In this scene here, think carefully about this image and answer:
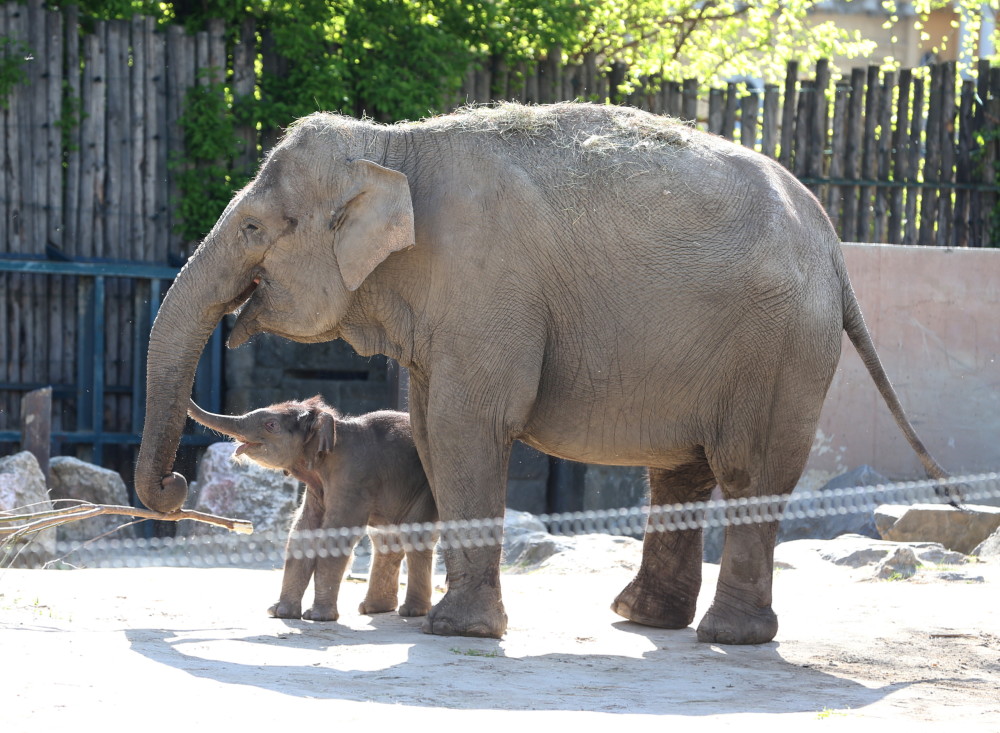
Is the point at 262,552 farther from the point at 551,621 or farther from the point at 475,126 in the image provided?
the point at 475,126

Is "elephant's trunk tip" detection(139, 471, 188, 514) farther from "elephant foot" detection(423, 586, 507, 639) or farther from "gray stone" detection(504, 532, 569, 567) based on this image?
"gray stone" detection(504, 532, 569, 567)

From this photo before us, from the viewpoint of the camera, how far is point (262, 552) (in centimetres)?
1111

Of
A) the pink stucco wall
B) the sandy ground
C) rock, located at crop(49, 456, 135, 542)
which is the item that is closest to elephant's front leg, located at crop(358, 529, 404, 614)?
the sandy ground

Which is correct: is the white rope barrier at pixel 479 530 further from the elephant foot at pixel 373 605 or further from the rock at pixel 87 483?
the rock at pixel 87 483

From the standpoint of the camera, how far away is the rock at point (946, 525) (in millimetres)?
10430

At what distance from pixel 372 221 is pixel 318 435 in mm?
1324

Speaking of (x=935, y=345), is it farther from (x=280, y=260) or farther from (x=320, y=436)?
(x=280, y=260)

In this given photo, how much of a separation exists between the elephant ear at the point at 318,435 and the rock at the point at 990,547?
4.81 metres

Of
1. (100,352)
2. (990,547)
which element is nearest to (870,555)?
(990,547)

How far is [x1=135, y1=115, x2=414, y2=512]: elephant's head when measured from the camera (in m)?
6.99

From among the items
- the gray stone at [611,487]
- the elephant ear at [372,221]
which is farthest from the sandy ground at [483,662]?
the gray stone at [611,487]

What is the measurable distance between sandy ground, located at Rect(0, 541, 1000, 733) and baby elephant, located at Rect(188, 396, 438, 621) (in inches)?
8.2

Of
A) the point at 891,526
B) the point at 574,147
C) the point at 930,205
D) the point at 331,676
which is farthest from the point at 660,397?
the point at 930,205

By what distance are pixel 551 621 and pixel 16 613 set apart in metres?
2.73
